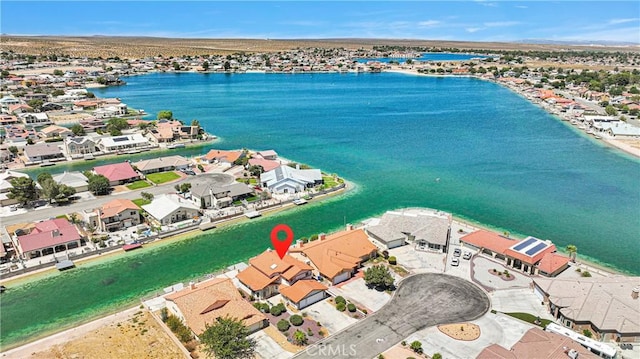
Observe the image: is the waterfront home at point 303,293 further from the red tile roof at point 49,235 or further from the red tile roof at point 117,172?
A: the red tile roof at point 117,172

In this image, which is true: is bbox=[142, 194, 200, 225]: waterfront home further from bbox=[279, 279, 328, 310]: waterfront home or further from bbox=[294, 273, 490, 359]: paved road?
bbox=[294, 273, 490, 359]: paved road

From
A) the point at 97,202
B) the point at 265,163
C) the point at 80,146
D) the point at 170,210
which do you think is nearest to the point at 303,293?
the point at 170,210

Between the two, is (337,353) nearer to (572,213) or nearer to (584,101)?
(572,213)

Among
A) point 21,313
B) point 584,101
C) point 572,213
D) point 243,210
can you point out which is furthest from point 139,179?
point 584,101

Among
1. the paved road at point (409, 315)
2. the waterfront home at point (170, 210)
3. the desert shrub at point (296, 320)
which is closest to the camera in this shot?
the paved road at point (409, 315)

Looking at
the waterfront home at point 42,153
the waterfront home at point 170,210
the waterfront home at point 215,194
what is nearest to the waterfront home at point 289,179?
the waterfront home at point 215,194

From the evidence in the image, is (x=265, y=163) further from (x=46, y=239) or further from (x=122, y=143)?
(x=46, y=239)
